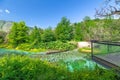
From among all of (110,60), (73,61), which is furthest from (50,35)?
(110,60)

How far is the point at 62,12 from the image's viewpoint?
25.5m

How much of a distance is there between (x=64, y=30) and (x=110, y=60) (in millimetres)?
18473

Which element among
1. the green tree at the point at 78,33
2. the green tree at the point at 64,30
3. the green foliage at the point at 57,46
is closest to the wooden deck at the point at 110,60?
the green foliage at the point at 57,46

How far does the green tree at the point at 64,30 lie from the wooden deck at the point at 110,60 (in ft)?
57.2

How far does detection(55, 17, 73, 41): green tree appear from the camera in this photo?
76.5 ft

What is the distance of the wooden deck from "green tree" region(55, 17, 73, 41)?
17440mm

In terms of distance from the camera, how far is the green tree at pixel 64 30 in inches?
918

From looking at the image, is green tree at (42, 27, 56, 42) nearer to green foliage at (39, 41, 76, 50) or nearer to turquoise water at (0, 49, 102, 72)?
green foliage at (39, 41, 76, 50)

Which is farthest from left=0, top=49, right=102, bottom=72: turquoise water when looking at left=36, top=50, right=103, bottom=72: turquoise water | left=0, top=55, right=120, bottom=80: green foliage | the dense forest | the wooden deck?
the dense forest

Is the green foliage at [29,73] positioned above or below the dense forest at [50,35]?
below

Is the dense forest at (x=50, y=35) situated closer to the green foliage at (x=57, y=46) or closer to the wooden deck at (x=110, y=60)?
the green foliage at (x=57, y=46)

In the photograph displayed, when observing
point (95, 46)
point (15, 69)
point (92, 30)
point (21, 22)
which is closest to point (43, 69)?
point (15, 69)

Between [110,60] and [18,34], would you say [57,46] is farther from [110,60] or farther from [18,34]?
[110,60]

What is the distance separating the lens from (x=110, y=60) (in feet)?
17.0
